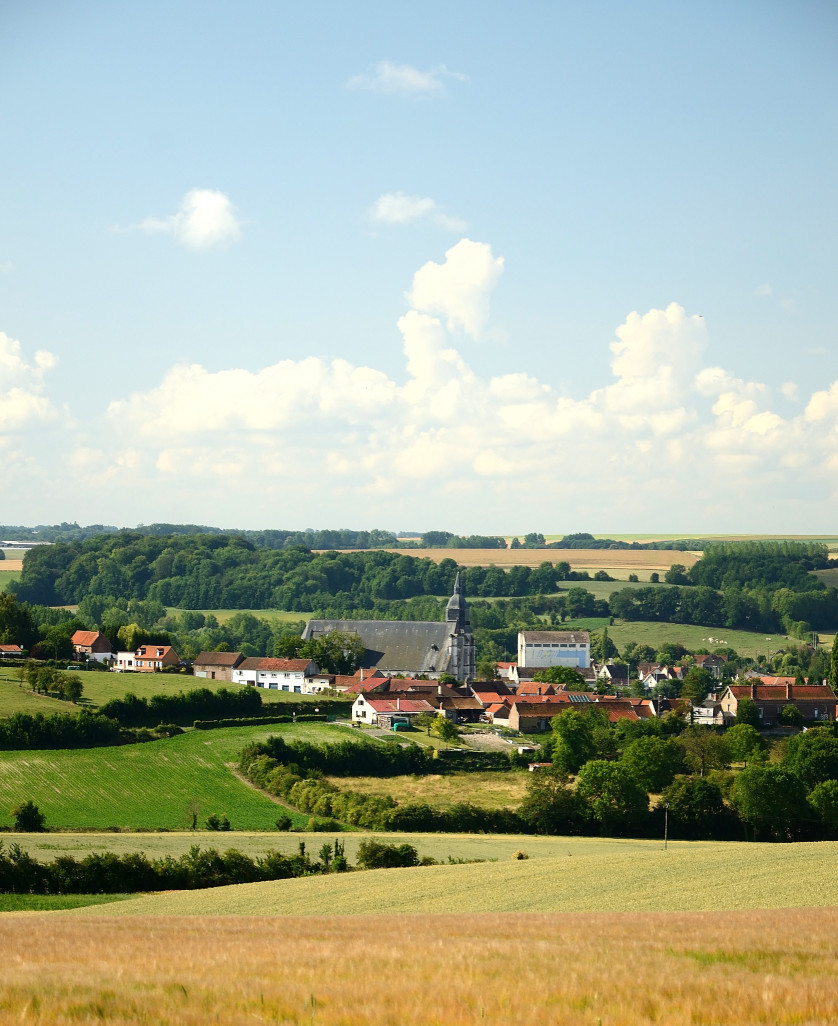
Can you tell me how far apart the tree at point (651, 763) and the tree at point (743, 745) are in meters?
8.79

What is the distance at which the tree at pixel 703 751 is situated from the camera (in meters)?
71.6

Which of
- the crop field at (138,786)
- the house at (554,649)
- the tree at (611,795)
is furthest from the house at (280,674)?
the tree at (611,795)

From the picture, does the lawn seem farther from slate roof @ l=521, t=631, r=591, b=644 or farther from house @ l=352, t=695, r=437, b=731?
house @ l=352, t=695, r=437, b=731

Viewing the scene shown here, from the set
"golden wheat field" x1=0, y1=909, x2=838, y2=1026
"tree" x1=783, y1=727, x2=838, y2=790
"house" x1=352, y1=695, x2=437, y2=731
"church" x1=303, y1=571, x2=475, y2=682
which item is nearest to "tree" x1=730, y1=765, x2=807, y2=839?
"tree" x1=783, y1=727, x2=838, y2=790

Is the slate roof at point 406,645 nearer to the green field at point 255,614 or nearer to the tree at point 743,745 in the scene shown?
the green field at point 255,614

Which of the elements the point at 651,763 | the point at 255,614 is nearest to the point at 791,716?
the point at 651,763

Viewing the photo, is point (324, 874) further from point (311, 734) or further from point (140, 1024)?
point (311, 734)

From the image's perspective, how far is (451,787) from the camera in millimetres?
68188

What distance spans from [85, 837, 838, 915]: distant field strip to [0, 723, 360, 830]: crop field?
2216 centimetres

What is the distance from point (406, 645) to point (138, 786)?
212 ft

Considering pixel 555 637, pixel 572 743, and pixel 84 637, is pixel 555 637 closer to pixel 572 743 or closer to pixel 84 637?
pixel 84 637

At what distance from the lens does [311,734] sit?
3078 inches

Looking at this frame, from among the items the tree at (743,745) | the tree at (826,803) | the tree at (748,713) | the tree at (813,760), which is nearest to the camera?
the tree at (826,803)

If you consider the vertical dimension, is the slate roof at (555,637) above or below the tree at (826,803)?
above
